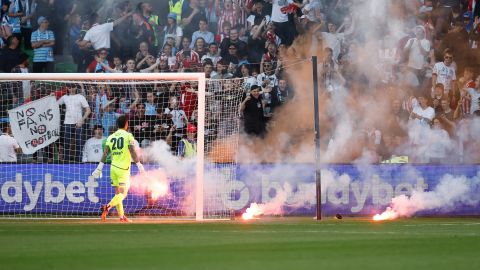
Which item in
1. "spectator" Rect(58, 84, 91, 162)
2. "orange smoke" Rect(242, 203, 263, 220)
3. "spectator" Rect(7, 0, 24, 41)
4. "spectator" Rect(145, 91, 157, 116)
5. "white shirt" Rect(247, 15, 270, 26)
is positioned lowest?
"orange smoke" Rect(242, 203, 263, 220)

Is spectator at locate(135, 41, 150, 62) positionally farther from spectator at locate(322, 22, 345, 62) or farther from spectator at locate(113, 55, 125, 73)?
spectator at locate(322, 22, 345, 62)

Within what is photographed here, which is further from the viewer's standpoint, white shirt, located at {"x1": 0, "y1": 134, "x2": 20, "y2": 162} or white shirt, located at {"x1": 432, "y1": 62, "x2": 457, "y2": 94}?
white shirt, located at {"x1": 432, "y1": 62, "x2": 457, "y2": 94}

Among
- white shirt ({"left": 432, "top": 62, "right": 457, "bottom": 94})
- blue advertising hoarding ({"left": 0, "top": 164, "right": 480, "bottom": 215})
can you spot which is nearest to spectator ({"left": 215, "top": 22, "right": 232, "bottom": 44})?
blue advertising hoarding ({"left": 0, "top": 164, "right": 480, "bottom": 215})

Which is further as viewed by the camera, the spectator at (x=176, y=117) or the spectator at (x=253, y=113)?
A: the spectator at (x=253, y=113)

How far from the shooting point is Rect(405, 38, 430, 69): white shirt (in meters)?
21.2

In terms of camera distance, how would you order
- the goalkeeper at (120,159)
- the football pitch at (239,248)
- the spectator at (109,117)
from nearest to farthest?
the football pitch at (239,248) < the goalkeeper at (120,159) < the spectator at (109,117)

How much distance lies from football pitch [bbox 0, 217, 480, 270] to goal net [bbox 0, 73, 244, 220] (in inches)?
202

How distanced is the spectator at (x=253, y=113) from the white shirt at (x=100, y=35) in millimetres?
3979

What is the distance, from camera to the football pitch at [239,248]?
7777 millimetres

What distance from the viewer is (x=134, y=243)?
10039 millimetres

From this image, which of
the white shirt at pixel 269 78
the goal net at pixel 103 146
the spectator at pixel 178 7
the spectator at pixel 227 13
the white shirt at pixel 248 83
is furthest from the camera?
the spectator at pixel 178 7

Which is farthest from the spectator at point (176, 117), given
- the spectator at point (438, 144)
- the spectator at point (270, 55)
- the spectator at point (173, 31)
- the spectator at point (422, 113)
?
the spectator at point (438, 144)

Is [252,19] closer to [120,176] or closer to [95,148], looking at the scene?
[95,148]

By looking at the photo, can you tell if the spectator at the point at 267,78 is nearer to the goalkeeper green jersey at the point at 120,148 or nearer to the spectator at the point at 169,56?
the spectator at the point at 169,56
